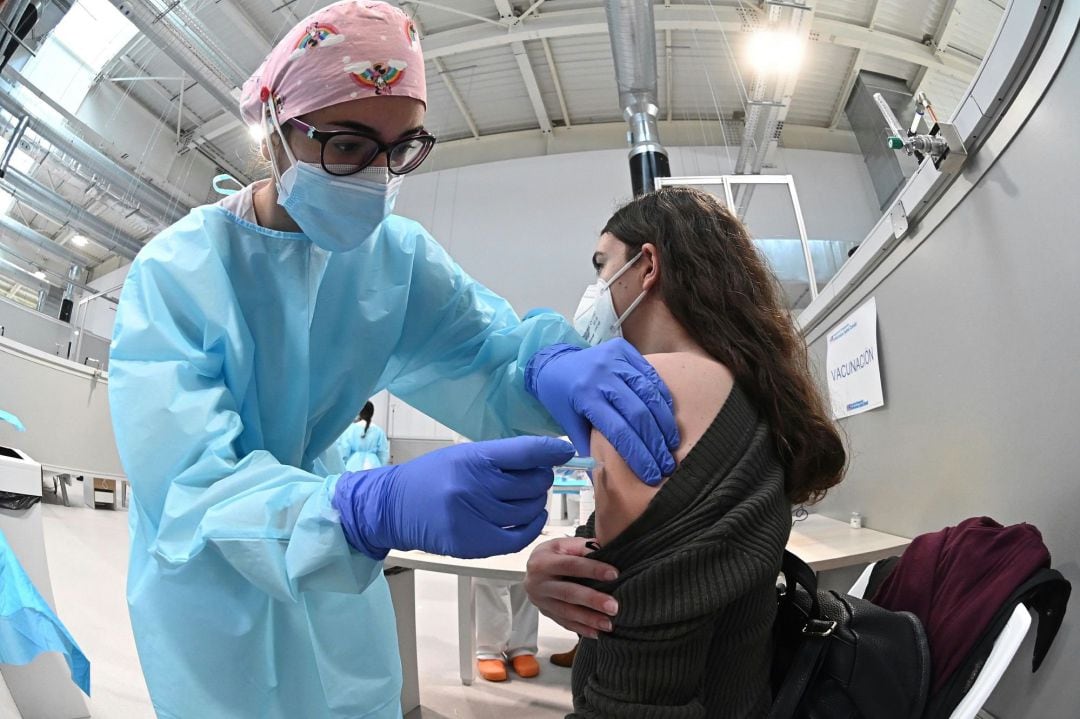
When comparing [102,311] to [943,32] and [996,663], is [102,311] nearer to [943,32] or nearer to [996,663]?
[943,32]

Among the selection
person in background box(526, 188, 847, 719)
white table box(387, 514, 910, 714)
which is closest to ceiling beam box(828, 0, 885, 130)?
white table box(387, 514, 910, 714)

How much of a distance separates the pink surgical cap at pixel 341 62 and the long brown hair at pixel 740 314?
0.44 m

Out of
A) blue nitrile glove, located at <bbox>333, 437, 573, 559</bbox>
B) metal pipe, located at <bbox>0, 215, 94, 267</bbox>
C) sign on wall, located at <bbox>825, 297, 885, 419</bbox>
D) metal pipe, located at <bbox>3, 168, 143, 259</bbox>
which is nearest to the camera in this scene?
blue nitrile glove, located at <bbox>333, 437, 573, 559</bbox>

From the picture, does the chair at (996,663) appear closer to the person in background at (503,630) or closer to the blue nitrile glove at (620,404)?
the blue nitrile glove at (620,404)

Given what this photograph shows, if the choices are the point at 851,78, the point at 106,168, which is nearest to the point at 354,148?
the point at 851,78

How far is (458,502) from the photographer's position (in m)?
0.52

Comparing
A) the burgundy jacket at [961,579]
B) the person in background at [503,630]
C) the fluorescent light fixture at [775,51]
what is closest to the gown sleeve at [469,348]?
the burgundy jacket at [961,579]

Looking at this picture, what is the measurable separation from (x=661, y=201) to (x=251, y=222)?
2.12 ft

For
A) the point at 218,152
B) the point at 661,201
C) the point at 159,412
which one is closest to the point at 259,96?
the point at 159,412

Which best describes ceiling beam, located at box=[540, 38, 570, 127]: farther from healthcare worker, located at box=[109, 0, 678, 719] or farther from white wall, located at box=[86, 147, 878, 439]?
healthcare worker, located at box=[109, 0, 678, 719]

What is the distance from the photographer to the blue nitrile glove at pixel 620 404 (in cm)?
66

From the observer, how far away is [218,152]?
7.01 metres

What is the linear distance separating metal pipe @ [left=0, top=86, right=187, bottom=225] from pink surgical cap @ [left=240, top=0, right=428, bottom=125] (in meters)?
6.12

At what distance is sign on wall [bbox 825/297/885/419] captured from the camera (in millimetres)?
1550
